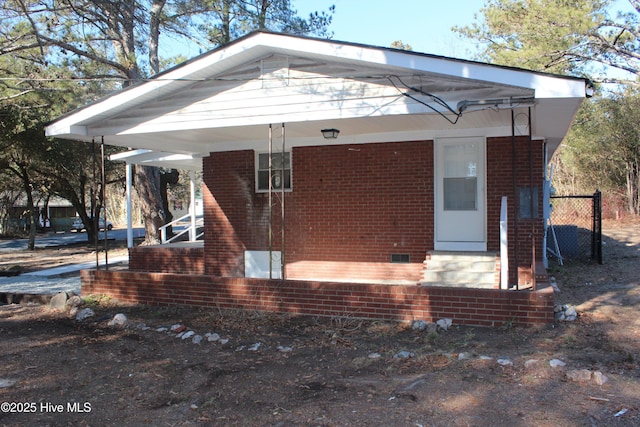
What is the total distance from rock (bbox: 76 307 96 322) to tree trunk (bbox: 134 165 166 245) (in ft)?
29.5

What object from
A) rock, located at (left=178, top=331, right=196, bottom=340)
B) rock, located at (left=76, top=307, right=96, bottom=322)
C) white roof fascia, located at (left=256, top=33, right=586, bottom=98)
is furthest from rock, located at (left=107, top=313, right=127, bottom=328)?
white roof fascia, located at (left=256, top=33, right=586, bottom=98)


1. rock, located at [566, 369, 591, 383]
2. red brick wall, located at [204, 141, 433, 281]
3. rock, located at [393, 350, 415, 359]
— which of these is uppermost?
red brick wall, located at [204, 141, 433, 281]

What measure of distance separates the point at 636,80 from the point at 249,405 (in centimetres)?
1963

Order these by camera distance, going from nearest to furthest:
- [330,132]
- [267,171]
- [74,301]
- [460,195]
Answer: [74,301], [330,132], [460,195], [267,171]

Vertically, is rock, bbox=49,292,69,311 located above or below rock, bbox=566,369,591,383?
below

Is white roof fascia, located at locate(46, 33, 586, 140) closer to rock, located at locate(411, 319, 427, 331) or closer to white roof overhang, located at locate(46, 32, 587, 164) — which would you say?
white roof overhang, located at locate(46, 32, 587, 164)

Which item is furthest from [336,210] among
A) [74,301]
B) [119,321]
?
[74,301]

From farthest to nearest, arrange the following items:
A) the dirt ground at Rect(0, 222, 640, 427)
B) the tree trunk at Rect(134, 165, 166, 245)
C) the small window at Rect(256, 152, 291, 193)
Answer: the tree trunk at Rect(134, 165, 166, 245)
the small window at Rect(256, 152, 291, 193)
the dirt ground at Rect(0, 222, 640, 427)

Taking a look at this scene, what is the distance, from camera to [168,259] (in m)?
11.0

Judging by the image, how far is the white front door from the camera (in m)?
8.06

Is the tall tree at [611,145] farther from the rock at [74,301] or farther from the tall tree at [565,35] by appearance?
the rock at [74,301]

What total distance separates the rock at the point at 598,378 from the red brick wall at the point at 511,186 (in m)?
3.48

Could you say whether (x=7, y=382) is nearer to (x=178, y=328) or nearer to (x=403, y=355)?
(x=178, y=328)

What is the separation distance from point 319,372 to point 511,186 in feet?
16.1
